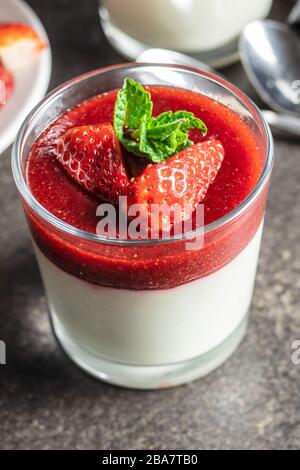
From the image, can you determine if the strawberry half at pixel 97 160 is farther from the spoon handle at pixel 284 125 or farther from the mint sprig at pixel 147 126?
the spoon handle at pixel 284 125

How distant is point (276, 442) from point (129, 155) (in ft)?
1.48

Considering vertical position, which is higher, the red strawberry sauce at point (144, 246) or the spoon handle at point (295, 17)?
the red strawberry sauce at point (144, 246)

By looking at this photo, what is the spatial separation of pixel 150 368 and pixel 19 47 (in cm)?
74

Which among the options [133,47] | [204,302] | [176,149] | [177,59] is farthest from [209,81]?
[133,47]

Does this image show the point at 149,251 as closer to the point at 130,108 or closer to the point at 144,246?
the point at 144,246

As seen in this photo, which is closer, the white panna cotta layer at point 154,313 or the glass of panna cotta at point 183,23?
the white panna cotta layer at point 154,313

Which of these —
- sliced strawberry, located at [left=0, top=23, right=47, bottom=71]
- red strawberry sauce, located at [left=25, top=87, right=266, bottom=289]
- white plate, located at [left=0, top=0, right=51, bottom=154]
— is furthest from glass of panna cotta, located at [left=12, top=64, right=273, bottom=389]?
sliced strawberry, located at [left=0, top=23, right=47, bottom=71]

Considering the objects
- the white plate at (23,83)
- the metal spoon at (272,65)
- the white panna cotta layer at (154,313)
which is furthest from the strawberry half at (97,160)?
the metal spoon at (272,65)

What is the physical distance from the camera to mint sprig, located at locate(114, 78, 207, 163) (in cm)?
99

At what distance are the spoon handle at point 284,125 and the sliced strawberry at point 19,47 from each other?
460 mm

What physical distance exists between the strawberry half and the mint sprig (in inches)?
0.8

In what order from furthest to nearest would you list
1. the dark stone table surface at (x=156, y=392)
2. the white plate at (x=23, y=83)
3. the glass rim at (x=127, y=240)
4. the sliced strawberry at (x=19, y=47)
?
the sliced strawberry at (x=19, y=47) < the white plate at (x=23, y=83) < the dark stone table surface at (x=156, y=392) < the glass rim at (x=127, y=240)

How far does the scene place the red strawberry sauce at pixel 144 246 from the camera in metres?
0.99

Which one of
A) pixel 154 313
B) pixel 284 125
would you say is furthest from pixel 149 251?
pixel 284 125
